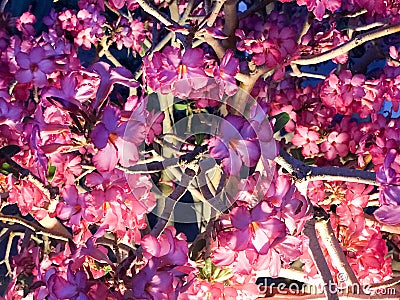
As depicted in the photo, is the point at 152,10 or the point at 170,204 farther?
the point at 152,10

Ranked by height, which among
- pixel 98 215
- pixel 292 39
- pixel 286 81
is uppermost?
pixel 292 39

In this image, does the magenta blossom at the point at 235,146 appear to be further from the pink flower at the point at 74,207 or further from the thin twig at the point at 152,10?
the thin twig at the point at 152,10

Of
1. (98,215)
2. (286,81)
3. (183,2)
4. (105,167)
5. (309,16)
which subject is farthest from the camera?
(183,2)

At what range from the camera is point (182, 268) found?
0.78 m

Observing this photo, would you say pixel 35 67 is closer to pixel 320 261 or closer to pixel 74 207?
pixel 74 207

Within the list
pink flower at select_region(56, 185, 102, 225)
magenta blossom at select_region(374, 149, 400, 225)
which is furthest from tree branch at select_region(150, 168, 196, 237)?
magenta blossom at select_region(374, 149, 400, 225)

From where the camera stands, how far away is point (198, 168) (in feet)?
3.06

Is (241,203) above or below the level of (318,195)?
above

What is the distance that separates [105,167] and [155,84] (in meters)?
0.34

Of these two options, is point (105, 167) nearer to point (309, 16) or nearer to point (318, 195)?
point (318, 195)

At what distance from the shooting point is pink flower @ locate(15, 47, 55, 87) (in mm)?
1161

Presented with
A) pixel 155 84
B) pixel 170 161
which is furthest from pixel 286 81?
pixel 170 161

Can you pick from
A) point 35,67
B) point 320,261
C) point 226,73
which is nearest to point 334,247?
point 320,261

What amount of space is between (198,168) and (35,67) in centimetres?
50
